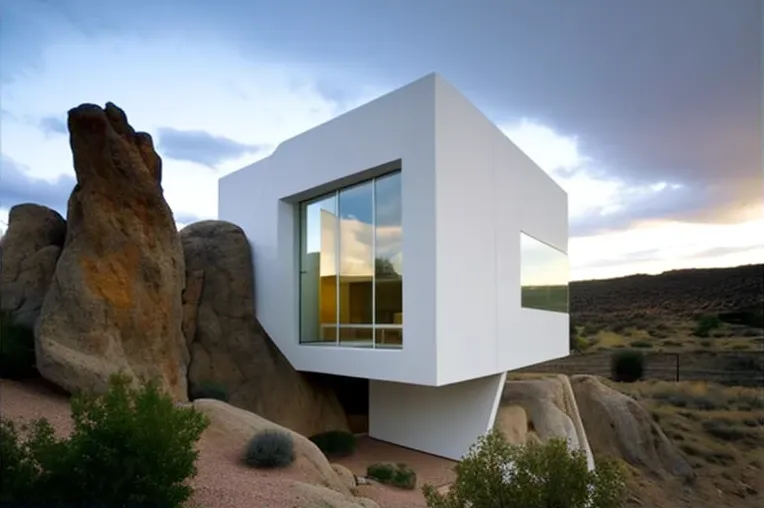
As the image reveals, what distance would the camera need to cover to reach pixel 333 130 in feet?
28.1

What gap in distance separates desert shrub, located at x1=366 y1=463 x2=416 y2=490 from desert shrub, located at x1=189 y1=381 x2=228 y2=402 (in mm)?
2804

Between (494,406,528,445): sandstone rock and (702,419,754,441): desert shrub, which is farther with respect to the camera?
(702,419,754,441): desert shrub

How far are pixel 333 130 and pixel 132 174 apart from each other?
2.91 meters

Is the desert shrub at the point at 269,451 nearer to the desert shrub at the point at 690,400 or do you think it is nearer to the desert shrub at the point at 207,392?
the desert shrub at the point at 207,392

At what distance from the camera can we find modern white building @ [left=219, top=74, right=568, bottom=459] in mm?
7168

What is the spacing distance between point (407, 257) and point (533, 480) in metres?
4.08

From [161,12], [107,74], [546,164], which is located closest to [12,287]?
[107,74]

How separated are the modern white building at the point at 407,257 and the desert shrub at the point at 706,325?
6497mm

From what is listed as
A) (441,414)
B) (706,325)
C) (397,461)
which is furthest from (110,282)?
(706,325)

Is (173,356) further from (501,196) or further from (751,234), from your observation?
(751,234)

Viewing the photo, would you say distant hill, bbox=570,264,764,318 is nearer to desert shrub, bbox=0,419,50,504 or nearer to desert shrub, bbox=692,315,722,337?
desert shrub, bbox=692,315,722,337

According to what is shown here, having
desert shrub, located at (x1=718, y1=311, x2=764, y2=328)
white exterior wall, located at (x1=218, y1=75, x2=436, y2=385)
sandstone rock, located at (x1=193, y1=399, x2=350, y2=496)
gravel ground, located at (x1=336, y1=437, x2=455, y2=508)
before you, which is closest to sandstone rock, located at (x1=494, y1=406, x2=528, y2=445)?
gravel ground, located at (x1=336, y1=437, x2=455, y2=508)

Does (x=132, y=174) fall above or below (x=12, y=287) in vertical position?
above

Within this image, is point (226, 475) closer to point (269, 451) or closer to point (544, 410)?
point (269, 451)
